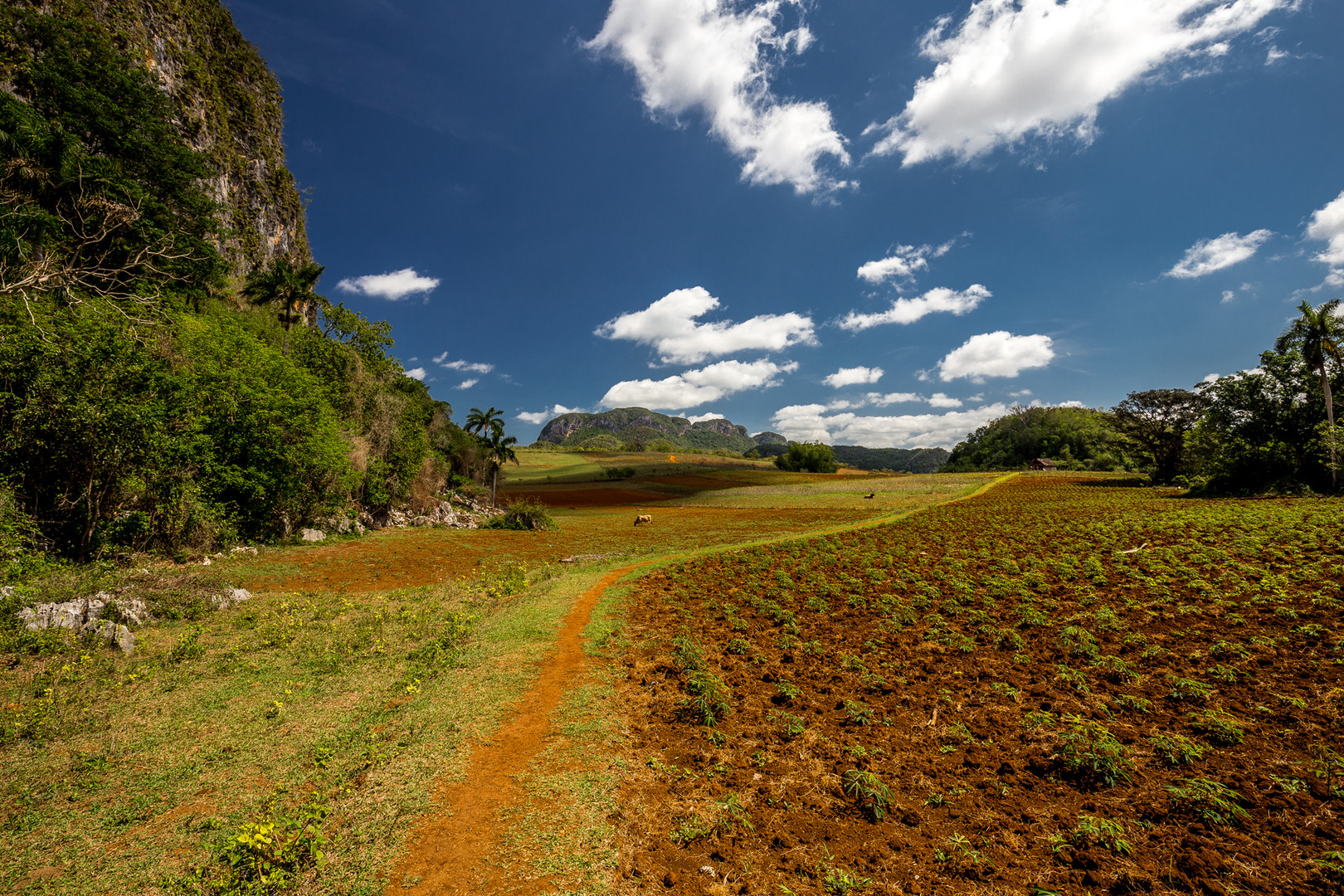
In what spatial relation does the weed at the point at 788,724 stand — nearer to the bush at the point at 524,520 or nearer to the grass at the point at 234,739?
the grass at the point at 234,739

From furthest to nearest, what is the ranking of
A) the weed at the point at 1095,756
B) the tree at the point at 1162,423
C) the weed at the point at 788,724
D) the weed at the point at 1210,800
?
the tree at the point at 1162,423 → the weed at the point at 788,724 → the weed at the point at 1095,756 → the weed at the point at 1210,800

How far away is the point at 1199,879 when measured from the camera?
162 inches

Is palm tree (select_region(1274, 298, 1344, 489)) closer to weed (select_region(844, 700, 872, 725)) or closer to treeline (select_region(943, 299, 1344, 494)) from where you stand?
treeline (select_region(943, 299, 1344, 494))

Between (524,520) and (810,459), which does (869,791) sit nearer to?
(524,520)

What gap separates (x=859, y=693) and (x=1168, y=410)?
3266 inches

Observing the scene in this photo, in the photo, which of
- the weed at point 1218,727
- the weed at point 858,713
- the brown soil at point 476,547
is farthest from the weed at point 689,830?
the brown soil at point 476,547

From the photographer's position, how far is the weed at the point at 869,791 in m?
5.30

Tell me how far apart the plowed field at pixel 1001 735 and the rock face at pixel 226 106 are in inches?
1775

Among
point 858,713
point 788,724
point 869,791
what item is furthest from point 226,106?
point 869,791

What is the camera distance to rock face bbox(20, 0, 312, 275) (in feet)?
110

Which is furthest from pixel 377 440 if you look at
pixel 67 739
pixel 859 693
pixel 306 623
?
pixel 859 693

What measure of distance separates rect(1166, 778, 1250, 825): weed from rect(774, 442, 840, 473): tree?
341 ft

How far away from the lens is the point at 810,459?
10894 cm

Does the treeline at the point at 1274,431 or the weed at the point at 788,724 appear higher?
the treeline at the point at 1274,431
